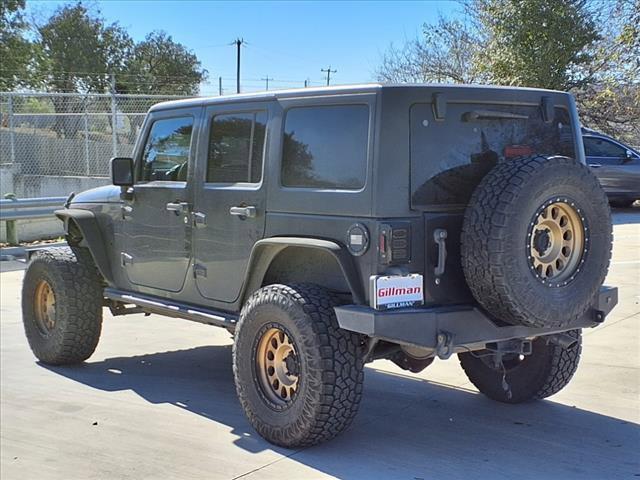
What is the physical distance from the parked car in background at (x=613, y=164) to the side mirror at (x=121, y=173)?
1177 cm

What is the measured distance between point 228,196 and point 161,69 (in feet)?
146

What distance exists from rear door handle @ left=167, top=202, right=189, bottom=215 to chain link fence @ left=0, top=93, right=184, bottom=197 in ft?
35.3

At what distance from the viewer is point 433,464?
4.03 metres

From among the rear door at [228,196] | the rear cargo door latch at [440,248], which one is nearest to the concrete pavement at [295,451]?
the rear door at [228,196]

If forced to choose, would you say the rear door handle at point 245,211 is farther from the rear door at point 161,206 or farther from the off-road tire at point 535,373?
the off-road tire at point 535,373

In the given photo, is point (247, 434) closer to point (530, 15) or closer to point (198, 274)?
point (198, 274)

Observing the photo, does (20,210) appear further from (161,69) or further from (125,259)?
(161,69)

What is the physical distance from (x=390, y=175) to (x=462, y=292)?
29.6 inches

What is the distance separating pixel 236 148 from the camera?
4.83 meters

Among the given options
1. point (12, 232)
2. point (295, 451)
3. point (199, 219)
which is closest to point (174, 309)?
point (199, 219)

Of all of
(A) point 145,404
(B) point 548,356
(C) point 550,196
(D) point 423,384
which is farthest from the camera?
(D) point 423,384

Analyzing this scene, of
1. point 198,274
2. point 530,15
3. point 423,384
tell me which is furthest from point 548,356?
point 530,15

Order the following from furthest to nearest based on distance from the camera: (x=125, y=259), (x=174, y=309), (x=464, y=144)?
(x=125, y=259) → (x=174, y=309) → (x=464, y=144)

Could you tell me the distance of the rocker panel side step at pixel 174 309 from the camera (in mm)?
4840
